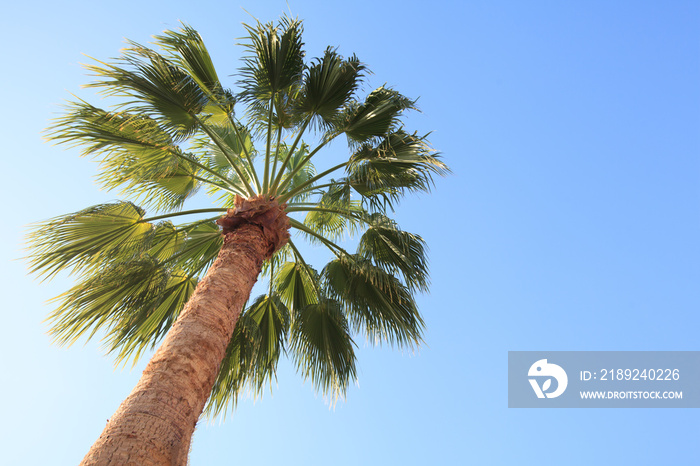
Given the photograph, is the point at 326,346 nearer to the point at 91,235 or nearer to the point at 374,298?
the point at 374,298

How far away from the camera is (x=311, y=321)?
696cm

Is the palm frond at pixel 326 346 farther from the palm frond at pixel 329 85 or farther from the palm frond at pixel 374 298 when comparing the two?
the palm frond at pixel 329 85

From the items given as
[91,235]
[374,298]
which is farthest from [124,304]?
[374,298]

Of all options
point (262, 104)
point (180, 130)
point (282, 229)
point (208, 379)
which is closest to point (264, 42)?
point (262, 104)

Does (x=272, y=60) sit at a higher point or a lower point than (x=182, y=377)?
higher

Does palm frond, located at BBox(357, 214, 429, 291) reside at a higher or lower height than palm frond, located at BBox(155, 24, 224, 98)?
lower

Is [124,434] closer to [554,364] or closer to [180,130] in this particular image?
[180,130]

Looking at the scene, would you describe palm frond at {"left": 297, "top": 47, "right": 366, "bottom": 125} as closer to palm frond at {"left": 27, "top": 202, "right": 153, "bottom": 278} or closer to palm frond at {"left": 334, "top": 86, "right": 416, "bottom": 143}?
palm frond at {"left": 334, "top": 86, "right": 416, "bottom": 143}

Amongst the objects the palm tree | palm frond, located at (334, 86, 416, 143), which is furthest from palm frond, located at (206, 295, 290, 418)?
palm frond, located at (334, 86, 416, 143)

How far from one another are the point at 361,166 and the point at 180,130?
8.04 ft

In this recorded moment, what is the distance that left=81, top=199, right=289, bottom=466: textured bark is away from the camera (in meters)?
3.12

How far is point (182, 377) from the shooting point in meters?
3.72

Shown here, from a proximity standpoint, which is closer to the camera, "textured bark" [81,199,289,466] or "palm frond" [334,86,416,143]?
"textured bark" [81,199,289,466]

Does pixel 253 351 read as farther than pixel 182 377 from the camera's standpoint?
Yes
